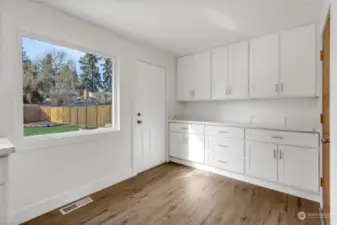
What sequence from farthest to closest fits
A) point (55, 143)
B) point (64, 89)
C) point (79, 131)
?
1. point (79, 131)
2. point (64, 89)
3. point (55, 143)

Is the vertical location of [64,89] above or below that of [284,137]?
above

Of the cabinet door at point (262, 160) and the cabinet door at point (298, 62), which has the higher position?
the cabinet door at point (298, 62)

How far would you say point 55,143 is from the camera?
82.8 inches

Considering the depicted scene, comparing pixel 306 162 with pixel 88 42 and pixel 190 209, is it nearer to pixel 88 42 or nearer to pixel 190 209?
pixel 190 209

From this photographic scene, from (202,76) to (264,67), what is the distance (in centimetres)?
112

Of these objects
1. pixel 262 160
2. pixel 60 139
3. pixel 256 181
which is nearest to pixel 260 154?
pixel 262 160

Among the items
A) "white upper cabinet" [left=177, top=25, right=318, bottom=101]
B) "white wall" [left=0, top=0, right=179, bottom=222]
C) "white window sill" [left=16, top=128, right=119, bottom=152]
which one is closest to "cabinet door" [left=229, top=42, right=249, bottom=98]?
"white upper cabinet" [left=177, top=25, right=318, bottom=101]

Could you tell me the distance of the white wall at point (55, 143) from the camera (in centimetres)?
178

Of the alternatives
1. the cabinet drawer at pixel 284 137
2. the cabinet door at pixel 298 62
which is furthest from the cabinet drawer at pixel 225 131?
the cabinet door at pixel 298 62

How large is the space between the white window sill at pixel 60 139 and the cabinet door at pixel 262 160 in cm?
213

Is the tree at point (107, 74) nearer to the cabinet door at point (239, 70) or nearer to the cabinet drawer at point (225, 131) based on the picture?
the cabinet drawer at point (225, 131)

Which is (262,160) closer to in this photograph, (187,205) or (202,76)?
(187,205)

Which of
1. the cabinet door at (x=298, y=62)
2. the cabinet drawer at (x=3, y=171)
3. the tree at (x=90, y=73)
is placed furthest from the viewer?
the tree at (x=90, y=73)

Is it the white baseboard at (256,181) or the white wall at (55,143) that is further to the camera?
the white baseboard at (256,181)
